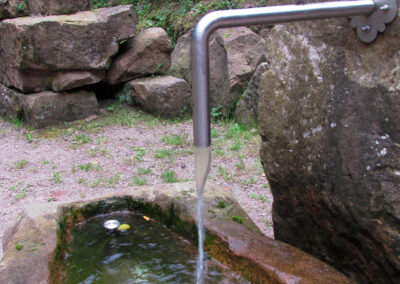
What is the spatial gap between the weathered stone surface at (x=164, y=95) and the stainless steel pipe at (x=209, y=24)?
4.56m

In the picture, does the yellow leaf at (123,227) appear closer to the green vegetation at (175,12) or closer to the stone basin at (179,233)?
the stone basin at (179,233)

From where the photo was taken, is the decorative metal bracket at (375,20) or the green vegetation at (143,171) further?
the green vegetation at (143,171)

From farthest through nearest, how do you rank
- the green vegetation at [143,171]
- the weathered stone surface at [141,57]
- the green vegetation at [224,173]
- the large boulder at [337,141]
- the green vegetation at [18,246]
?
1. the weathered stone surface at [141,57]
2. the green vegetation at [143,171]
3. the green vegetation at [224,173]
4. the green vegetation at [18,246]
5. the large boulder at [337,141]

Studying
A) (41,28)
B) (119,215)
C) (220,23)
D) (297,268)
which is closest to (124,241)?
(119,215)

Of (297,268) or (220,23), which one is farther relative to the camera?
(297,268)

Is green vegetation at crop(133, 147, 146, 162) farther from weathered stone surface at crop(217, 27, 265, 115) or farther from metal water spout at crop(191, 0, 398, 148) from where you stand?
metal water spout at crop(191, 0, 398, 148)

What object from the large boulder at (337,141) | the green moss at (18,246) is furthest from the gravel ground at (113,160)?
the green moss at (18,246)

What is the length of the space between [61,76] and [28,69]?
39 centimetres

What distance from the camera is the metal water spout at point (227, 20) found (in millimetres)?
1026

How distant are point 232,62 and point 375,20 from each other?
4396mm

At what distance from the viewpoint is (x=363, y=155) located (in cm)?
155

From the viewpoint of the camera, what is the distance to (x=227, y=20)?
1.06m

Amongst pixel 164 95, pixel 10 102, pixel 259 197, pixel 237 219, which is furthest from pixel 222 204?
pixel 10 102

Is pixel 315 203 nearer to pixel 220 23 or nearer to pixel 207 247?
pixel 207 247
